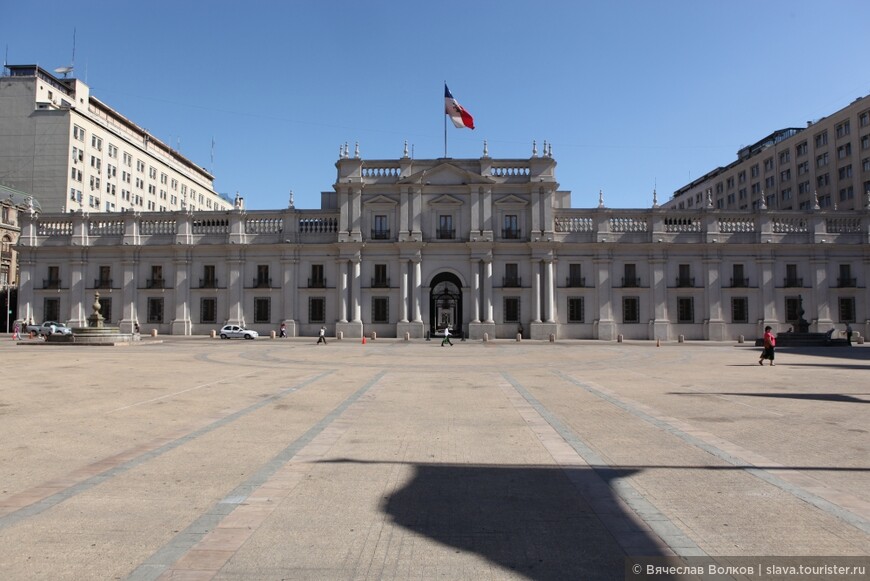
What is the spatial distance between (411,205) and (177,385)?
34.9 meters

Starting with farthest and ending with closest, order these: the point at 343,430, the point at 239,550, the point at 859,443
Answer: the point at 343,430 < the point at 859,443 < the point at 239,550

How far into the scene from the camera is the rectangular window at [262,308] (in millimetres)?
49000

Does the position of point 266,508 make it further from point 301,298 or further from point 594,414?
point 301,298

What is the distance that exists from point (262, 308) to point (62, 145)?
33.9 meters

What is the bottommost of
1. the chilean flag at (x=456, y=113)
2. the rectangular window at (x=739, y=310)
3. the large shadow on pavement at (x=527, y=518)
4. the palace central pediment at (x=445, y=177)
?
the large shadow on pavement at (x=527, y=518)

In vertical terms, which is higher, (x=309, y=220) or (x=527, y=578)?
(x=309, y=220)

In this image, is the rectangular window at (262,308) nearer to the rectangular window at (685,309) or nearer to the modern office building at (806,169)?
the rectangular window at (685,309)

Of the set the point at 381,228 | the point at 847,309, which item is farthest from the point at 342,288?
the point at 847,309

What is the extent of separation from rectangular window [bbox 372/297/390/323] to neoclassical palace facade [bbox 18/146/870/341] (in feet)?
0.40

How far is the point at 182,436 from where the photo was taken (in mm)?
8820

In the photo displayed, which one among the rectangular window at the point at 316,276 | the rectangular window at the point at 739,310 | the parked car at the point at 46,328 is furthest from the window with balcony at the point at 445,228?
the parked car at the point at 46,328

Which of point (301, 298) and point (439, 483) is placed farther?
point (301, 298)

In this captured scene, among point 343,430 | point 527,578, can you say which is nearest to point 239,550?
point 527,578

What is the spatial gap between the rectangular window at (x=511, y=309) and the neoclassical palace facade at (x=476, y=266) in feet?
0.28
